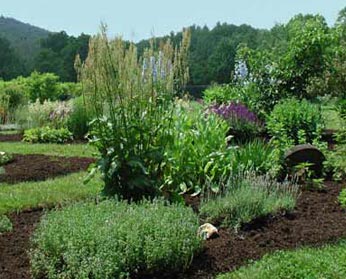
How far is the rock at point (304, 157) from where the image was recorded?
7.69 m

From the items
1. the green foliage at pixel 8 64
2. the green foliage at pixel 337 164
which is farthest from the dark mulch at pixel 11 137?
the green foliage at pixel 8 64

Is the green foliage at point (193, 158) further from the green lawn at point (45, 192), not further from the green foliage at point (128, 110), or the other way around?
the green lawn at point (45, 192)

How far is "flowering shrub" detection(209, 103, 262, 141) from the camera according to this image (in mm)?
12398

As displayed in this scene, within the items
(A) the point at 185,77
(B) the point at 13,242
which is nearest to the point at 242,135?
(A) the point at 185,77

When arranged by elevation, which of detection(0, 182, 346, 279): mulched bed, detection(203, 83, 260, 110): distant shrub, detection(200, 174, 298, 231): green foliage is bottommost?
detection(0, 182, 346, 279): mulched bed

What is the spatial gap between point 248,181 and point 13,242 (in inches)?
96.2

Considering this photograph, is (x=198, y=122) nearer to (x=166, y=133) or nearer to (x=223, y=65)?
(x=166, y=133)

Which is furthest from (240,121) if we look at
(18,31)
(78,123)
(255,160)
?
(18,31)

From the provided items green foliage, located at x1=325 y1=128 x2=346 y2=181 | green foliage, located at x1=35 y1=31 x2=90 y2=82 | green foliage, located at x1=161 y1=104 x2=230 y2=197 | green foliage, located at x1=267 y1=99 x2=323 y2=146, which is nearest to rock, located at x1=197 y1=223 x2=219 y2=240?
green foliage, located at x1=161 y1=104 x2=230 y2=197

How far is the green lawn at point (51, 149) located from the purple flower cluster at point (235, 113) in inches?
111

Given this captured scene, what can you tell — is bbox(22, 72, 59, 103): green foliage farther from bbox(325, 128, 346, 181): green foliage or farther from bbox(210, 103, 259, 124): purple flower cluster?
bbox(325, 128, 346, 181): green foliage

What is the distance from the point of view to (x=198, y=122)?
8.06 m

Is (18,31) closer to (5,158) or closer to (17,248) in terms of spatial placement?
(5,158)

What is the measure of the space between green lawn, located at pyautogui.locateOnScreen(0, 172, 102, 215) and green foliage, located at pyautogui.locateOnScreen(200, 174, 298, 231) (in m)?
1.64
